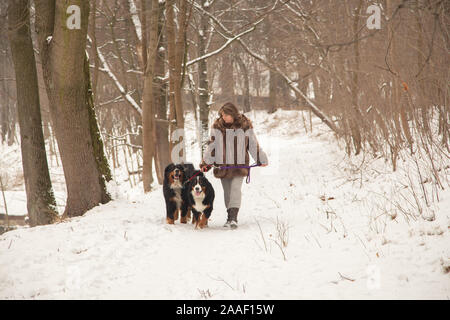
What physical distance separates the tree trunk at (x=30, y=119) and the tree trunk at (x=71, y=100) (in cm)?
128

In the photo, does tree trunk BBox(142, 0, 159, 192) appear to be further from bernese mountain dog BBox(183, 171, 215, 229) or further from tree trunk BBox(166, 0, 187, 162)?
bernese mountain dog BBox(183, 171, 215, 229)

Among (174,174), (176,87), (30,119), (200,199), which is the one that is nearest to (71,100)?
(30,119)

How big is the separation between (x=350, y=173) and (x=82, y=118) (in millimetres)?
6229

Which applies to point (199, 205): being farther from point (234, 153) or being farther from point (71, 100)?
point (71, 100)

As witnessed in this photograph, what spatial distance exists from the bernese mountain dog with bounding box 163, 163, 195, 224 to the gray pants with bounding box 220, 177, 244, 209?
778 mm

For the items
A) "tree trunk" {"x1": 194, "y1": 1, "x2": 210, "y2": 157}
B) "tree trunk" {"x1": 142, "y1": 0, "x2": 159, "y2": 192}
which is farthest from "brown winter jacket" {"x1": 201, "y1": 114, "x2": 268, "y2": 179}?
"tree trunk" {"x1": 194, "y1": 1, "x2": 210, "y2": 157}

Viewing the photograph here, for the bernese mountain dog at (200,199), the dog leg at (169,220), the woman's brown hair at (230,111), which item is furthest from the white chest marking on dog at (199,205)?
the woman's brown hair at (230,111)

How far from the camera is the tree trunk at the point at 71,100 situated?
5695mm

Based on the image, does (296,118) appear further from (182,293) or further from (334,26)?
(182,293)

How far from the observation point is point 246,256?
3873 mm

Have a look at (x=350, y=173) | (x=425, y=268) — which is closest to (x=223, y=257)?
(x=425, y=268)

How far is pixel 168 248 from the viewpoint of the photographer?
436cm

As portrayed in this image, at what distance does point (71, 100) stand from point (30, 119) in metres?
1.91
